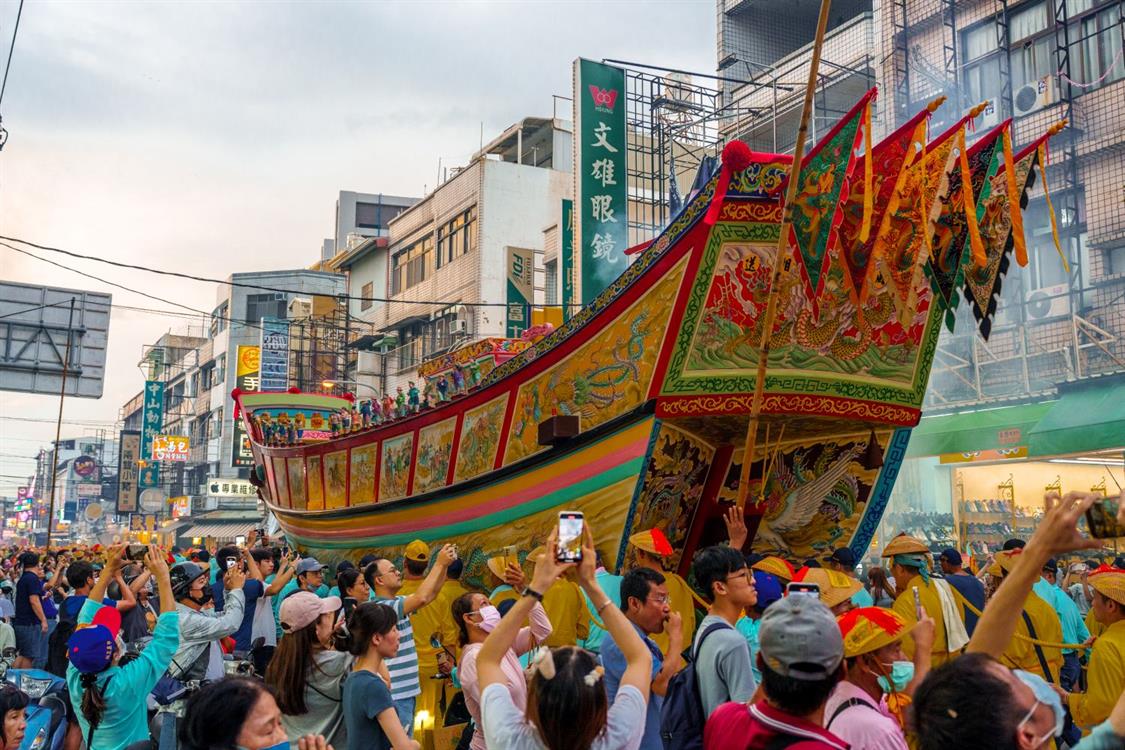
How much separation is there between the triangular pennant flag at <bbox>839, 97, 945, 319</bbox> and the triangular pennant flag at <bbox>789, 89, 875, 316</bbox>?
7.9 inches

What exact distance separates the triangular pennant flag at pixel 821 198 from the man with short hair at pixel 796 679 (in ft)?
20.2

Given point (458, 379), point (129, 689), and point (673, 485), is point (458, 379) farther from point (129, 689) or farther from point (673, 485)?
point (129, 689)

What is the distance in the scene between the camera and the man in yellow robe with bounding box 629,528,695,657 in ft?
19.2

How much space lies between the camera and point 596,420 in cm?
1010

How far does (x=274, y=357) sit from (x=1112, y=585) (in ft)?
113

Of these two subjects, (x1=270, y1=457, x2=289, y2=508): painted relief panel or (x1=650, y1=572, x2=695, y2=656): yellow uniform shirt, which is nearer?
(x1=650, y1=572, x2=695, y2=656): yellow uniform shirt

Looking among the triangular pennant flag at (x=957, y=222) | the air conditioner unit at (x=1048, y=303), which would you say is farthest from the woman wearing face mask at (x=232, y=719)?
the air conditioner unit at (x=1048, y=303)

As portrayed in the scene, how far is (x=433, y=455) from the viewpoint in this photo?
525 inches

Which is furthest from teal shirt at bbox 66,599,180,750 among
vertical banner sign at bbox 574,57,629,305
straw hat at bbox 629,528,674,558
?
vertical banner sign at bbox 574,57,629,305

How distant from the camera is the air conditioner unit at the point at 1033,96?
17859 millimetres

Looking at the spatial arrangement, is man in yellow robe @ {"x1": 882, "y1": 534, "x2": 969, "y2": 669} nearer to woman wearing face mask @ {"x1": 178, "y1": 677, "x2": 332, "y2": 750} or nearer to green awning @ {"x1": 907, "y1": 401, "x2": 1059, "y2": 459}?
woman wearing face mask @ {"x1": 178, "y1": 677, "x2": 332, "y2": 750}

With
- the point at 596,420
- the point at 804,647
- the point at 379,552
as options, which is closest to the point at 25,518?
the point at 379,552

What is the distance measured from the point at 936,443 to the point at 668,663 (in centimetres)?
1474

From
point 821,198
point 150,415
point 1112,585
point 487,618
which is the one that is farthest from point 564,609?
point 150,415
